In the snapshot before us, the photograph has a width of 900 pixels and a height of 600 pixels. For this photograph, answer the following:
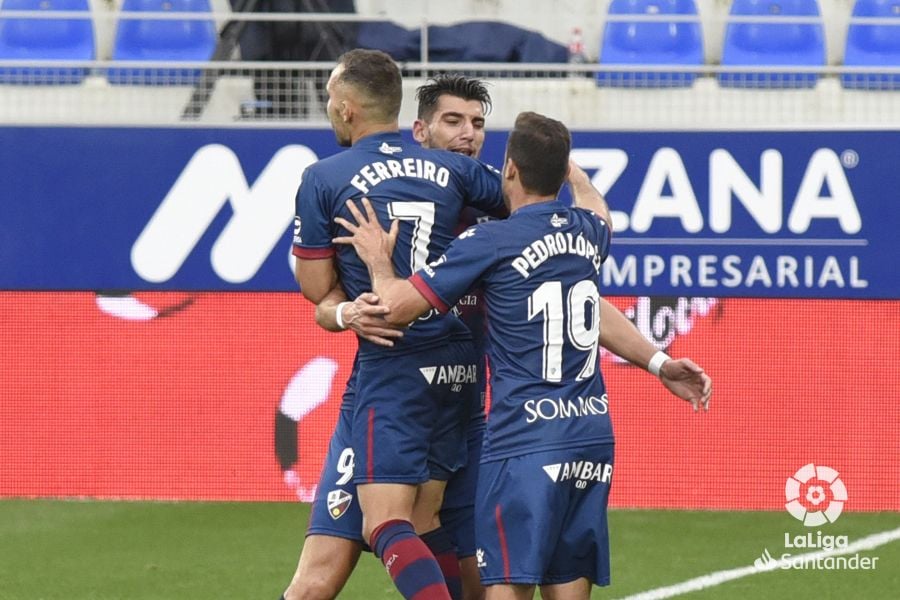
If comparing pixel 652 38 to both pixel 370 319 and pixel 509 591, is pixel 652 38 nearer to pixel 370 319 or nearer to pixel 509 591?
pixel 370 319

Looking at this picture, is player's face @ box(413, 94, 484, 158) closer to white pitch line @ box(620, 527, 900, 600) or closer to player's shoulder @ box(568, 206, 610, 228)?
player's shoulder @ box(568, 206, 610, 228)

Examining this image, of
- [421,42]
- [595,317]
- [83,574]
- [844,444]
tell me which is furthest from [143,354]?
[595,317]

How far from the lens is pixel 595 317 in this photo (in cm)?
450

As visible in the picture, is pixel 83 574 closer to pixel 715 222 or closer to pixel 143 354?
pixel 143 354

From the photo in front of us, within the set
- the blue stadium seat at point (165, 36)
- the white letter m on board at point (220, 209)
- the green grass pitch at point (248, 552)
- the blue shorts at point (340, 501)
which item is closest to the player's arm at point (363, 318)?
the blue shorts at point (340, 501)

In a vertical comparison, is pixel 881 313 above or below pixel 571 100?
below

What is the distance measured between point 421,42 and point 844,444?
3.41 meters

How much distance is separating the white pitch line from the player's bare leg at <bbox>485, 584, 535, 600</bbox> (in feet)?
6.97

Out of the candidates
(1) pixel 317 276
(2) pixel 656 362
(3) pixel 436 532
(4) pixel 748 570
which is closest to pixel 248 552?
(4) pixel 748 570

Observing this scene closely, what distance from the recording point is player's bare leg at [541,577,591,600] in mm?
4441

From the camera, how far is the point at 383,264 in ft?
14.8

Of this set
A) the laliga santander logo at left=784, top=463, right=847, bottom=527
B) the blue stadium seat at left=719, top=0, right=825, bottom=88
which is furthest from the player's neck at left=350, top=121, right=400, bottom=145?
the blue stadium seat at left=719, top=0, right=825, bottom=88

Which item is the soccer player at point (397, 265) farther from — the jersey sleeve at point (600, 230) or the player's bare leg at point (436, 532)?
the jersey sleeve at point (600, 230)

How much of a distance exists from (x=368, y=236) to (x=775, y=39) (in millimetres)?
6567
